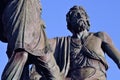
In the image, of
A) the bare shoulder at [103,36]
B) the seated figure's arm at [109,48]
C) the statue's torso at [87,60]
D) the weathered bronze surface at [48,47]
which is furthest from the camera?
the bare shoulder at [103,36]

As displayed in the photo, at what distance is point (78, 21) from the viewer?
48.9 ft

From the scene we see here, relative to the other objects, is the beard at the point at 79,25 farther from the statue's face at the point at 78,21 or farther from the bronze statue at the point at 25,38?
the bronze statue at the point at 25,38

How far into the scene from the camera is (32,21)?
13141 millimetres

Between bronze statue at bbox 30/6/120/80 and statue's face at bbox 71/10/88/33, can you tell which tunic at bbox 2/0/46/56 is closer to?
bronze statue at bbox 30/6/120/80

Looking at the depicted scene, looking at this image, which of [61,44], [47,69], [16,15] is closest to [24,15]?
[16,15]

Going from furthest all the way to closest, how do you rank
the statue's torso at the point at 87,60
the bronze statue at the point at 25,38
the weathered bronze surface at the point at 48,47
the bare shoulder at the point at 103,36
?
the bare shoulder at the point at 103,36, the statue's torso at the point at 87,60, the weathered bronze surface at the point at 48,47, the bronze statue at the point at 25,38

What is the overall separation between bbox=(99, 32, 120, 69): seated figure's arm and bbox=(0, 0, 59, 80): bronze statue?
5.69 feet

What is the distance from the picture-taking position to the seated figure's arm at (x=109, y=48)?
47.9ft

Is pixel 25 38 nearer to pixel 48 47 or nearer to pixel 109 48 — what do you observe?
pixel 48 47

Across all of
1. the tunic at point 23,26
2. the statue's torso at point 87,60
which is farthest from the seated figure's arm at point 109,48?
the tunic at point 23,26

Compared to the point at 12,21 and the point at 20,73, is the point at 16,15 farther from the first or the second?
the point at 20,73

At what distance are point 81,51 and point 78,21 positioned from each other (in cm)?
68

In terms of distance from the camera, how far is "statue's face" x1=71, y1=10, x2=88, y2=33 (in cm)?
1489

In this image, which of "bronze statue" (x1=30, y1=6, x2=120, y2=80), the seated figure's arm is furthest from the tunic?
the seated figure's arm
